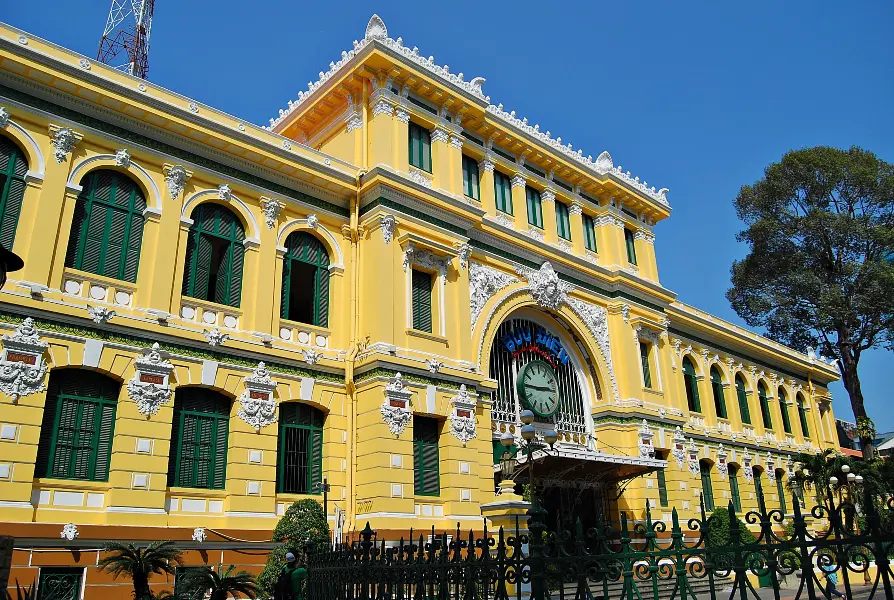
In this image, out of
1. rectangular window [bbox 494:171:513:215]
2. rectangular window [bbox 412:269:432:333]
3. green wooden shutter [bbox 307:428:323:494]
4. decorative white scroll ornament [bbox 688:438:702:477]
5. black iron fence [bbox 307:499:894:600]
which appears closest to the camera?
black iron fence [bbox 307:499:894:600]

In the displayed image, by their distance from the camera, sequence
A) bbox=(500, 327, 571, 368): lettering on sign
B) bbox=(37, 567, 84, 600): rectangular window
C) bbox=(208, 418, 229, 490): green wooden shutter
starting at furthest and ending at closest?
bbox=(500, 327, 571, 368): lettering on sign → bbox=(208, 418, 229, 490): green wooden shutter → bbox=(37, 567, 84, 600): rectangular window

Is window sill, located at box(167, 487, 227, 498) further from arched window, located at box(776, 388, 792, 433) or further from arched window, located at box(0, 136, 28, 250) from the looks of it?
arched window, located at box(776, 388, 792, 433)

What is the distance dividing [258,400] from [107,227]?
17.2ft

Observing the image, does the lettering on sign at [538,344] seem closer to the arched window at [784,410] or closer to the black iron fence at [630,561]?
the black iron fence at [630,561]

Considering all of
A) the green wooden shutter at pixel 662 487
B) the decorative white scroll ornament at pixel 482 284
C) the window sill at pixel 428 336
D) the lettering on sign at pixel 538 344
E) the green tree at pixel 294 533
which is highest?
the decorative white scroll ornament at pixel 482 284

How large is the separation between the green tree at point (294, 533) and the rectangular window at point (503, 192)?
12169mm

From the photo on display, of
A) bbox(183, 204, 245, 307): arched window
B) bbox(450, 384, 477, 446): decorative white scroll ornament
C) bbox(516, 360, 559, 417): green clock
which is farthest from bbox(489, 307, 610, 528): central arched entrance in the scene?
bbox(183, 204, 245, 307): arched window

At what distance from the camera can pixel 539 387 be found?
949 inches

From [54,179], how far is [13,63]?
255 centimetres

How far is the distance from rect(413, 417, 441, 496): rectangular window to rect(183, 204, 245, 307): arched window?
5.81 meters

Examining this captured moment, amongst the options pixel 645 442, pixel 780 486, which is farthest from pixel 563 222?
pixel 780 486

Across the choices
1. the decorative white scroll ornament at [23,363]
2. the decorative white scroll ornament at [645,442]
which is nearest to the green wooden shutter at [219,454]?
the decorative white scroll ornament at [23,363]

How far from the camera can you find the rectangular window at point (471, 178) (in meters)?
23.8

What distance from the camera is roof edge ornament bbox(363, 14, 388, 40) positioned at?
21234 millimetres
